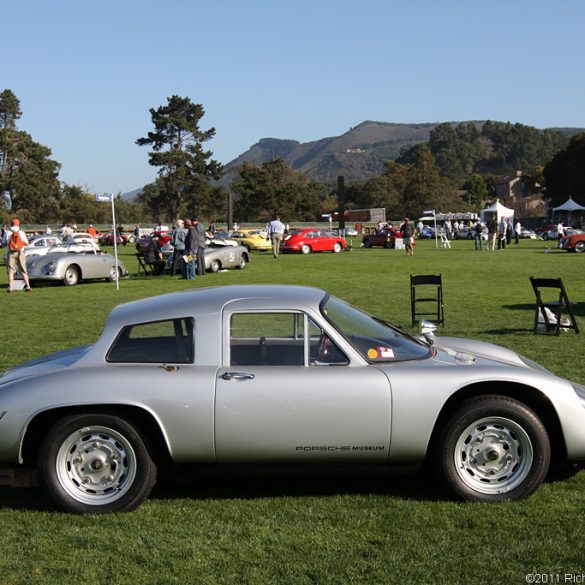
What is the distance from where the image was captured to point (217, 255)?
26.4 meters

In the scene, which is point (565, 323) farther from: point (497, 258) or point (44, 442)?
point (497, 258)

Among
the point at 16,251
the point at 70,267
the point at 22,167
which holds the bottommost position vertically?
the point at 70,267

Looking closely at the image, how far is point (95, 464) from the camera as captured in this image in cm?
461

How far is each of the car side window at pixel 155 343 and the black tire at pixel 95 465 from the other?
45 cm

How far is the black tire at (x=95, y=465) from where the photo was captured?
4.57 meters

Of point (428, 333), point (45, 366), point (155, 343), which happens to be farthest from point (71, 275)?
point (155, 343)

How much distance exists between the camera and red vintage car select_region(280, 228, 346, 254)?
41750 millimetres

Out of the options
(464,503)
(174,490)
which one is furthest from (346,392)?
(174,490)

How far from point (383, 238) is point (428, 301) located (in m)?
33.2

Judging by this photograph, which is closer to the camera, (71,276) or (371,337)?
(371,337)

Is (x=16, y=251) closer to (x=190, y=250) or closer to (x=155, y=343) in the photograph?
(x=190, y=250)

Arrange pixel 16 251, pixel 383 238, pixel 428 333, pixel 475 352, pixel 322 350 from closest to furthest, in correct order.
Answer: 1. pixel 322 350
2. pixel 475 352
3. pixel 428 333
4. pixel 16 251
5. pixel 383 238

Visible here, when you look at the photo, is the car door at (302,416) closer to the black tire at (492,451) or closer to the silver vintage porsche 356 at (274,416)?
the silver vintage porsche 356 at (274,416)

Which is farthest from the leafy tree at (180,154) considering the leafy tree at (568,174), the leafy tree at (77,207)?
the leafy tree at (568,174)
